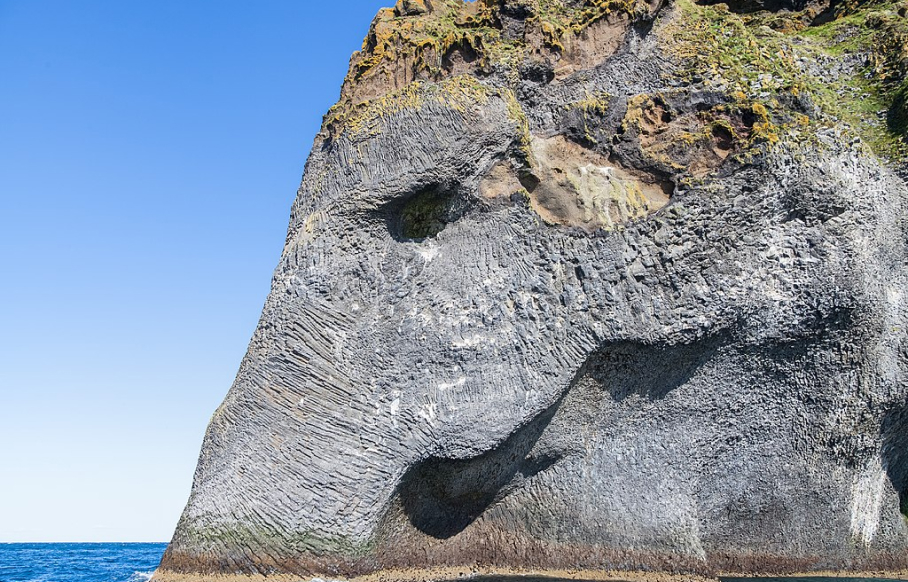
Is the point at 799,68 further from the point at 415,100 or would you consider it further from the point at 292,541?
the point at 292,541

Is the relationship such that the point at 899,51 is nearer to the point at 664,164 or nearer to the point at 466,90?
the point at 664,164

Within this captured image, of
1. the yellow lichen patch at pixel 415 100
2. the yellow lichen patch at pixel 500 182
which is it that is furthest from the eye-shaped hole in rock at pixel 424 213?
the yellow lichen patch at pixel 415 100

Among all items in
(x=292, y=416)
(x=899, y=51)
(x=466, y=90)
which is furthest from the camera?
(x=899, y=51)

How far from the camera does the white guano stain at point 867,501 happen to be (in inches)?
399

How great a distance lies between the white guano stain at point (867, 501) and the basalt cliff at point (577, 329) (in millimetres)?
46

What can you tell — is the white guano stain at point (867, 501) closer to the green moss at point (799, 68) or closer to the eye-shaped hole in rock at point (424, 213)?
the green moss at point (799, 68)

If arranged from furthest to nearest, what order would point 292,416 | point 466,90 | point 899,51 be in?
point 899,51, point 466,90, point 292,416

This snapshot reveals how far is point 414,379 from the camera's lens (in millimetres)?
9148

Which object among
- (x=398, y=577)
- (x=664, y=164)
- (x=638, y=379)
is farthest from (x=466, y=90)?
(x=398, y=577)

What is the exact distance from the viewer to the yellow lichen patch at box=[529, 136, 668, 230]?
9375 millimetres

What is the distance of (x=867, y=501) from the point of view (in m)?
10.3

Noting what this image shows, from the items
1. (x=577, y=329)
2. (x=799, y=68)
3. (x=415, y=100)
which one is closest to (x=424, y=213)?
(x=415, y=100)

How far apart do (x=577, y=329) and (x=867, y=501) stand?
4.79 meters

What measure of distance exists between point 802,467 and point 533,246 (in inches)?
177
